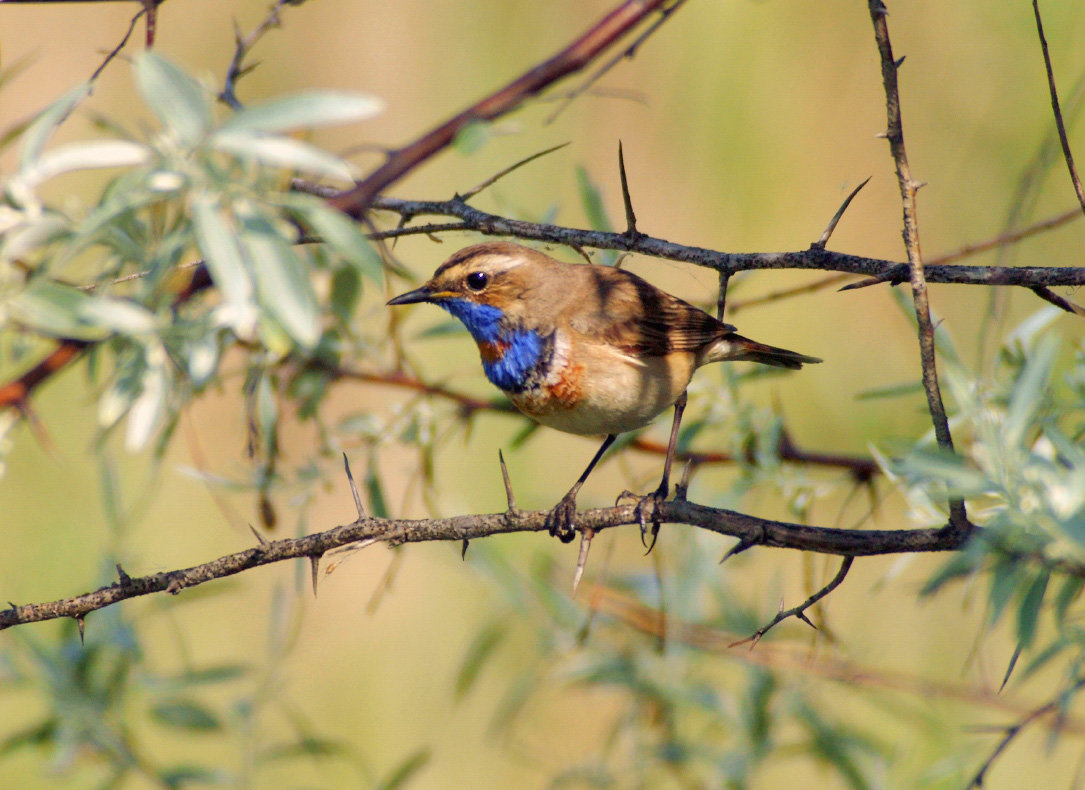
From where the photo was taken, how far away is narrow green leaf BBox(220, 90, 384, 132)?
3.41 feet

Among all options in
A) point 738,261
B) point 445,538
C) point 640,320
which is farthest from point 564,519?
point 738,261

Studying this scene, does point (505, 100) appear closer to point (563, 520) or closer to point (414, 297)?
point (563, 520)

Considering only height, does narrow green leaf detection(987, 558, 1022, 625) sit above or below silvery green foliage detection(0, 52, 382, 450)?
below

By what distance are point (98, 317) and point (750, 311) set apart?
4.74 metres

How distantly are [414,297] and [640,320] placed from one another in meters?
0.70

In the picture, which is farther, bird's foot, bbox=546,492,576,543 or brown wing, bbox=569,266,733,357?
brown wing, bbox=569,266,733,357

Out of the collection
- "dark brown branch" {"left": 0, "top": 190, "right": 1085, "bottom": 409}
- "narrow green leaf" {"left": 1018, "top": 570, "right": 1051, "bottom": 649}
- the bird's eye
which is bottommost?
the bird's eye

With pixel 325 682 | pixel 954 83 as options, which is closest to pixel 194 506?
pixel 325 682

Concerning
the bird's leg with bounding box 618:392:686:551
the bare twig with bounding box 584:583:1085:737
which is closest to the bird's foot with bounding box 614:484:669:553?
the bird's leg with bounding box 618:392:686:551

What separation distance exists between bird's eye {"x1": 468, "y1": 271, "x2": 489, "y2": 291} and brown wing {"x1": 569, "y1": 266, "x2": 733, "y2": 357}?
0.29 metres

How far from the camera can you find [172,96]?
106 centimetres

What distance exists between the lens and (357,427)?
2.94 m

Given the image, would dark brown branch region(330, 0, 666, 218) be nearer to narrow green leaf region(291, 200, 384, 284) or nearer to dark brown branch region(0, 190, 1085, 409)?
narrow green leaf region(291, 200, 384, 284)

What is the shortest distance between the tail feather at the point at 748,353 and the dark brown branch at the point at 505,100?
5.93 ft
